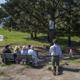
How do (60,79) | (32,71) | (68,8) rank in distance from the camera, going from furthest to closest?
(68,8), (32,71), (60,79)

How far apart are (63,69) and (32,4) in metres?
30.4

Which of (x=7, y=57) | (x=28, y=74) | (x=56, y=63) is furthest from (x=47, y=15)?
(x=28, y=74)

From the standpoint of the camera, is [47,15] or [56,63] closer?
[56,63]

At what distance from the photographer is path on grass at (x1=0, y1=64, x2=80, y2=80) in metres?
18.4

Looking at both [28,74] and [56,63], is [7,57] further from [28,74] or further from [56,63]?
[56,63]

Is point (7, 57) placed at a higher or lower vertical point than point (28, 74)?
higher

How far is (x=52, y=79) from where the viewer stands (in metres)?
18.0

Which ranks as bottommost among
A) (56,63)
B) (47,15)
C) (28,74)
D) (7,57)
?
(28,74)

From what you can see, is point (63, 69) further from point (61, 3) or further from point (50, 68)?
point (61, 3)

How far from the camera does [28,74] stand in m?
19.5

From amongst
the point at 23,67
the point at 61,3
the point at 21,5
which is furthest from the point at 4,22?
the point at 23,67

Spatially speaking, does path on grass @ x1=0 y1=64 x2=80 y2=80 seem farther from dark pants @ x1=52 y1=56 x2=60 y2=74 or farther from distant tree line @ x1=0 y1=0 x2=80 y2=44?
distant tree line @ x1=0 y1=0 x2=80 y2=44

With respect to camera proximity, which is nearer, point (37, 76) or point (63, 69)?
point (37, 76)

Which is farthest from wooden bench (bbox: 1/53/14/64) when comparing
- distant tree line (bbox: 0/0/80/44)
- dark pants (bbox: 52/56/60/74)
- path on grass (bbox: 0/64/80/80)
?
distant tree line (bbox: 0/0/80/44)
